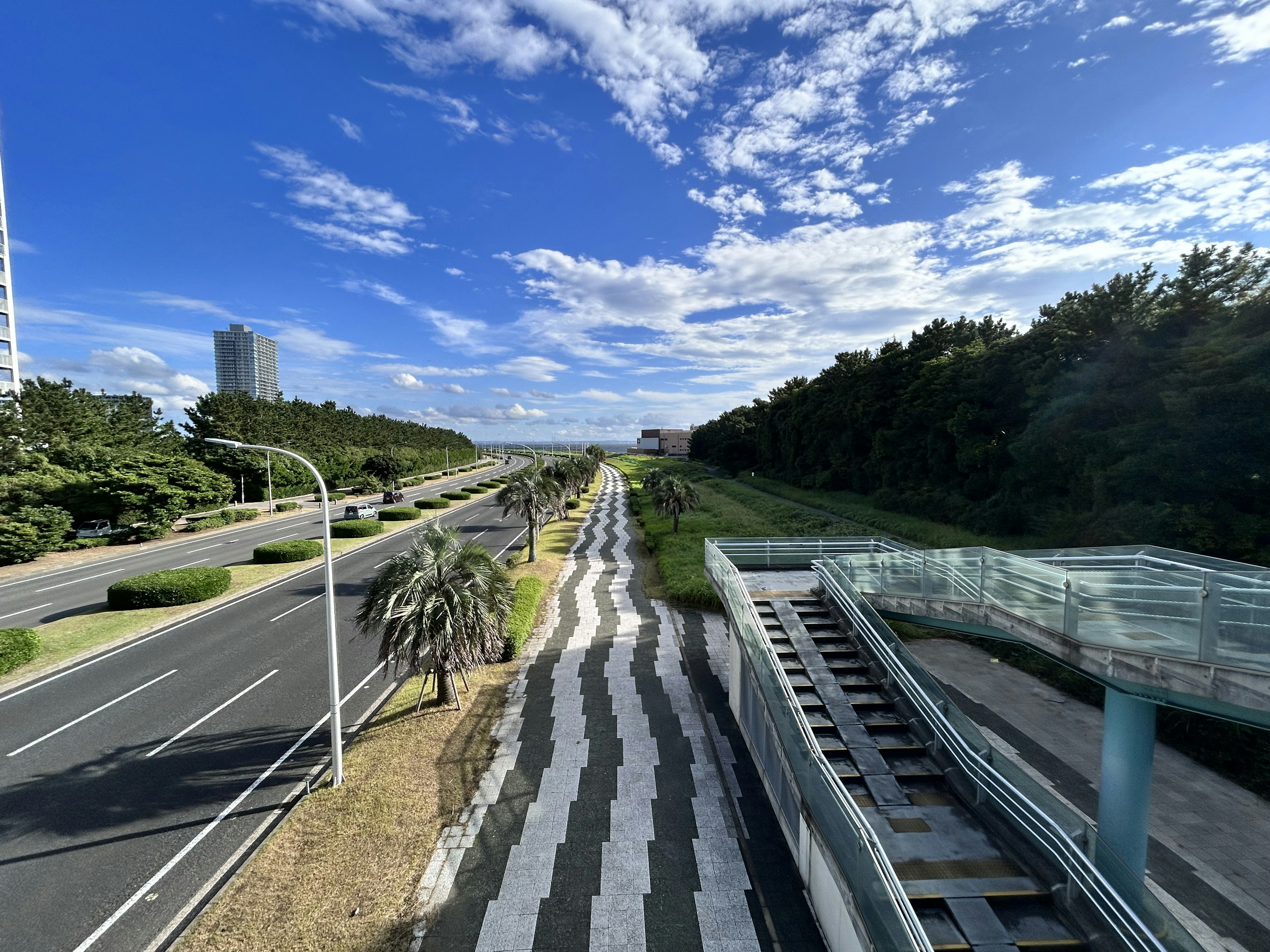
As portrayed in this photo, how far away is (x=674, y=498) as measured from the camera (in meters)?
36.1

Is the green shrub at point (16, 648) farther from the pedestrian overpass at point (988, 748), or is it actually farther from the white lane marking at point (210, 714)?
the pedestrian overpass at point (988, 748)

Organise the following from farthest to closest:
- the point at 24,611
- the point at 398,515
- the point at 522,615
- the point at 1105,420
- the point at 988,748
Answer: the point at 398,515, the point at 1105,420, the point at 24,611, the point at 522,615, the point at 988,748

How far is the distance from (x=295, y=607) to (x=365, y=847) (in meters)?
15.9

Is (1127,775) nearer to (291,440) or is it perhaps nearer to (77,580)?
(77,580)

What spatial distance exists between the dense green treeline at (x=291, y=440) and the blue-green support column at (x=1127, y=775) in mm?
34687

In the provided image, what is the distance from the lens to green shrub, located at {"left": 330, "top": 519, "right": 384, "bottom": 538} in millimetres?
36219

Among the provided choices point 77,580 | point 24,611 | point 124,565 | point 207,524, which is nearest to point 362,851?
point 24,611

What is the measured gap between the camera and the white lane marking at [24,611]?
20.3 m

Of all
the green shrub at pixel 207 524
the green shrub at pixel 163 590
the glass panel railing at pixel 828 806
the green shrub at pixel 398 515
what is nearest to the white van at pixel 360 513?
the green shrub at pixel 398 515

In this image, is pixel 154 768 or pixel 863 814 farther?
pixel 154 768

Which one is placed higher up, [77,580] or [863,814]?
[863,814]

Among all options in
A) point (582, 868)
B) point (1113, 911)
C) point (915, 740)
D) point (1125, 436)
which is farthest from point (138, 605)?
point (1125, 436)

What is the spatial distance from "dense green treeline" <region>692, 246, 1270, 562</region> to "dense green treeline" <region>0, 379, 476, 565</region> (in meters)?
51.8

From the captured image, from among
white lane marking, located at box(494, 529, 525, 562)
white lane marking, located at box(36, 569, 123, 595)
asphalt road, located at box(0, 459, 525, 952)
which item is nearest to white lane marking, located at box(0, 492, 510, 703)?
asphalt road, located at box(0, 459, 525, 952)
